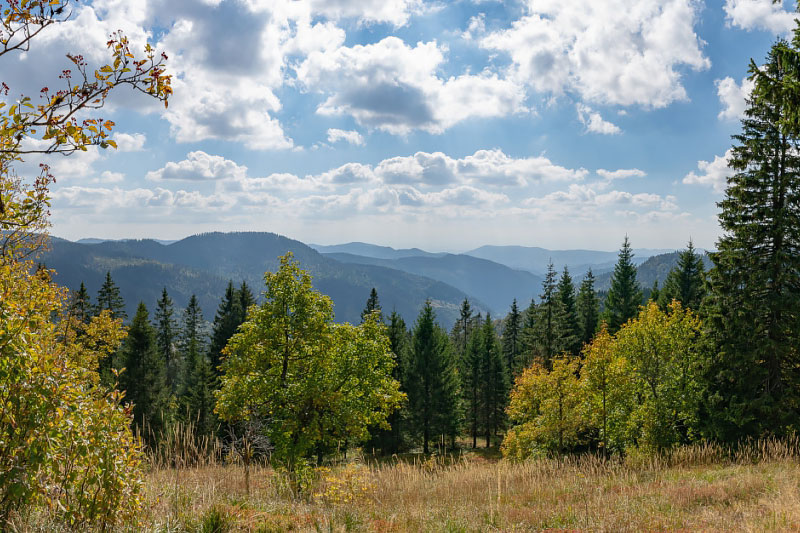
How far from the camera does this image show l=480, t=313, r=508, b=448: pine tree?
5038 centimetres

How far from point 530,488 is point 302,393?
9.59 m

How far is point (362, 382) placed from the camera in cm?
1809

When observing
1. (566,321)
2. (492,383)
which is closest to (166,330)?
(492,383)

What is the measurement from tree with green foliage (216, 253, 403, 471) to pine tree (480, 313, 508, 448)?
34353mm

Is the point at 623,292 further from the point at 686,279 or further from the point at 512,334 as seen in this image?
the point at 512,334

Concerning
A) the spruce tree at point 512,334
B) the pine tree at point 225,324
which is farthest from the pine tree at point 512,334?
the pine tree at point 225,324

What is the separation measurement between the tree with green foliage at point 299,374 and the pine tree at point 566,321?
2649 centimetres

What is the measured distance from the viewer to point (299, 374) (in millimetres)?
17656

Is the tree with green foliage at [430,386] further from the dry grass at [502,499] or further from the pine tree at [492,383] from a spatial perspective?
the dry grass at [502,499]

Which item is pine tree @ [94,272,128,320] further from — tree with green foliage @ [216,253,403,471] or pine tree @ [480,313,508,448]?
pine tree @ [480,313,508,448]

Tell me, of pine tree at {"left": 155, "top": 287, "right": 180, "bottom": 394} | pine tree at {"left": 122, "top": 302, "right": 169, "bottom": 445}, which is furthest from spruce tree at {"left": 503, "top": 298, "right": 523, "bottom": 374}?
pine tree at {"left": 155, "top": 287, "right": 180, "bottom": 394}

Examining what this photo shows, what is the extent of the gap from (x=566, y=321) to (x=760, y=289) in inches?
896

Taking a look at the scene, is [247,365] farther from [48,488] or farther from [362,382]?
[48,488]

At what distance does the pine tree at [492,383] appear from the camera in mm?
50375
